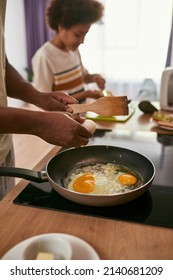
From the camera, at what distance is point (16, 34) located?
13.5ft

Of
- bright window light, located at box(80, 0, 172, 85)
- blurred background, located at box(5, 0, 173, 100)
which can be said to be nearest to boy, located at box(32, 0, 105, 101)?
blurred background, located at box(5, 0, 173, 100)

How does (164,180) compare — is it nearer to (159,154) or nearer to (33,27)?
(159,154)

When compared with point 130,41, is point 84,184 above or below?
below

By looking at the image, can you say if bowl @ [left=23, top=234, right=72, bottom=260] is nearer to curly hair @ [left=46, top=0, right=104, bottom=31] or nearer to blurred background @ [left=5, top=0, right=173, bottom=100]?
curly hair @ [left=46, top=0, right=104, bottom=31]

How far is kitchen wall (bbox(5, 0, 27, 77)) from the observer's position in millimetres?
3913

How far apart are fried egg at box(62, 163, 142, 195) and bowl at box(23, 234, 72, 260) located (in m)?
0.26

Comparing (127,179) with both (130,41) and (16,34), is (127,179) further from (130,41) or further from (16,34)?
(16,34)

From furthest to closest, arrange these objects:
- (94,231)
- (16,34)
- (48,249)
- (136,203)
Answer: (16,34)
(136,203)
(94,231)
(48,249)

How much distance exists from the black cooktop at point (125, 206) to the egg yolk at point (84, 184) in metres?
0.05

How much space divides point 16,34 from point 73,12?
2640 mm

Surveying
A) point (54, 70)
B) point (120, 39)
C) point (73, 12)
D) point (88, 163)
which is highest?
point (73, 12)

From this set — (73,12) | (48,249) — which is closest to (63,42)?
(73,12)

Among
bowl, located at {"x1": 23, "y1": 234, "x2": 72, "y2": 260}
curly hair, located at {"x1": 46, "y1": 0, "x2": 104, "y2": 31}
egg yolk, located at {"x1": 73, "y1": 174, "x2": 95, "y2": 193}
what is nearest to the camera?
bowl, located at {"x1": 23, "y1": 234, "x2": 72, "y2": 260}

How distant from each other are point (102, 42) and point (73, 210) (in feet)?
11.5
